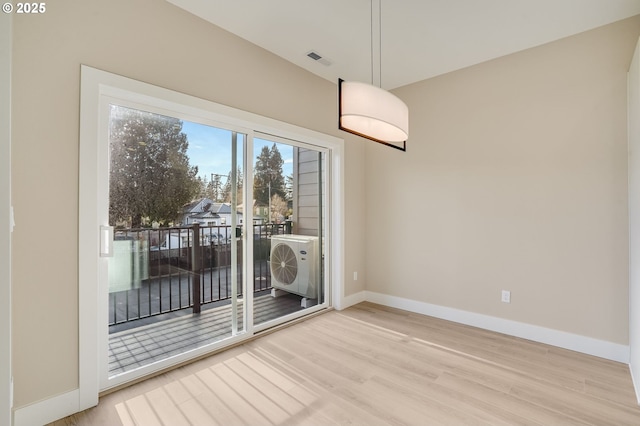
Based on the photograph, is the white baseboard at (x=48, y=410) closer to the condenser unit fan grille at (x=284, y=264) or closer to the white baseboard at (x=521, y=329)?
the condenser unit fan grille at (x=284, y=264)

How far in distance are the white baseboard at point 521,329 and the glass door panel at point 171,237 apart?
1.91m

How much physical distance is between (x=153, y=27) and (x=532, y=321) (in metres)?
4.06

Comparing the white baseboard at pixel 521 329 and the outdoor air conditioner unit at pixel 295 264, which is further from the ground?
the outdoor air conditioner unit at pixel 295 264

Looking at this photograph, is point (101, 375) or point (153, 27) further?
point (153, 27)

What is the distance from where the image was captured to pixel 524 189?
2.97m

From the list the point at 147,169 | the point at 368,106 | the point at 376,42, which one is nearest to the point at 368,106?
the point at 368,106

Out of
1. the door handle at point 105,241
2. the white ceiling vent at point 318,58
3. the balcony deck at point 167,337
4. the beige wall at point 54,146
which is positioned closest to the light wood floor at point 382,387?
the balcony deck at point 167,337

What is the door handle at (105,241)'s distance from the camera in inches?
79.4

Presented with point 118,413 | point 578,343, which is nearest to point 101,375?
point 118,413

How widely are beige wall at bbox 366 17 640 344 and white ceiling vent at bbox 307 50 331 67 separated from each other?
1.14 m

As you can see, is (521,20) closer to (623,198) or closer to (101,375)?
(623,198)

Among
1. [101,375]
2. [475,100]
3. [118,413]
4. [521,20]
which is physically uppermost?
[521,20]

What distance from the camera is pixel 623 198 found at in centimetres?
252

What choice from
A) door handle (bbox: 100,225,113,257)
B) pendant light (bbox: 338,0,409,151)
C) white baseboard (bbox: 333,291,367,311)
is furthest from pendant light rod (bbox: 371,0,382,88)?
white baseboard (bbox: 333,291,367,311)
